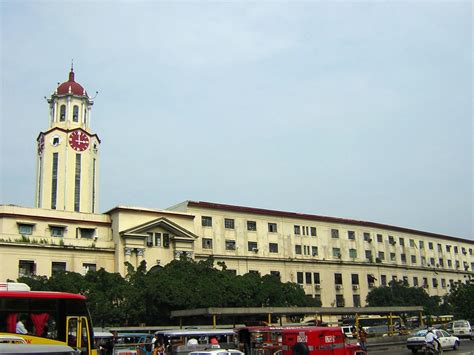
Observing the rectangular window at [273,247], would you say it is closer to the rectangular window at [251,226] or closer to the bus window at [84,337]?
the rectangular window at [251,226]

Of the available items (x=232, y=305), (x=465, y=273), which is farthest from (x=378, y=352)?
(x=465, y=273)

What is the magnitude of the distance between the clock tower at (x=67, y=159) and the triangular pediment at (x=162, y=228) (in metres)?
11.9

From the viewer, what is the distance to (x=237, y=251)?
2222 inches

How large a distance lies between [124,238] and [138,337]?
56.6 feet

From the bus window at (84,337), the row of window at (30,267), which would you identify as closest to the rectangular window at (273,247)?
the row of window at (30,267)

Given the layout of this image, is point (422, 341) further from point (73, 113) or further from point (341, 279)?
point (73, 113)

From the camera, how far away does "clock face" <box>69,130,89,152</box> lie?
A: 5959 cm

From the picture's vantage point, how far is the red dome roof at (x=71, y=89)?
6319 cm

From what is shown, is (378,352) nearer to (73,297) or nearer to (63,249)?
(73,297)

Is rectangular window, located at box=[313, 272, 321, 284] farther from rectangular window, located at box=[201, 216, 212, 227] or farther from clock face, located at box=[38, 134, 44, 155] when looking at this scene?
clock face, located at box=[38, 134, 44, 155]

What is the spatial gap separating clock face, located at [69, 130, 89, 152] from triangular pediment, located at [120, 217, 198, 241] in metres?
16.1

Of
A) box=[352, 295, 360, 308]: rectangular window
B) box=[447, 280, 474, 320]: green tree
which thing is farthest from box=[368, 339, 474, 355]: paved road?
box=[352, 295, 360, 308]: rectangular window

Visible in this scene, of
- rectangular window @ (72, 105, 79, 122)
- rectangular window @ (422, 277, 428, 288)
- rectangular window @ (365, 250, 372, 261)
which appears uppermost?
rectangular window @ (72, 105, 79, 122)

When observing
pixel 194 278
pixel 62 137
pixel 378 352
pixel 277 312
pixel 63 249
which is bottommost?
pixel 378 352
